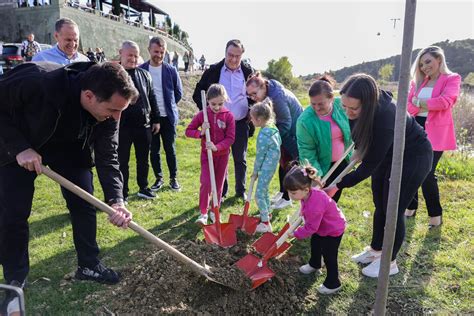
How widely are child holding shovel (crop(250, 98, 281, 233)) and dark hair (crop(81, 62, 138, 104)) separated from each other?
1.79 meters

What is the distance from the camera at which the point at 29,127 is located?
260 centimetres

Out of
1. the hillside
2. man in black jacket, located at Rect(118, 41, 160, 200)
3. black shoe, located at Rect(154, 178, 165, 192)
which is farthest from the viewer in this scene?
the hillside

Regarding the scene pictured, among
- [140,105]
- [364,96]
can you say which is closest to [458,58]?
[140,105]

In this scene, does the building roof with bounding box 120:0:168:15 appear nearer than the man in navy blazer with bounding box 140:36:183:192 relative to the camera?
No

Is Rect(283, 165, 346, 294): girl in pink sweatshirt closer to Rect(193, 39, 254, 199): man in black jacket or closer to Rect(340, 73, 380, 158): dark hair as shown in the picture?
Rect(340, 73, 380, 158): dark hair

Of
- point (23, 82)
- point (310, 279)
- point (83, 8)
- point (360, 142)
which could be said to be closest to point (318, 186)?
point (360, 142)

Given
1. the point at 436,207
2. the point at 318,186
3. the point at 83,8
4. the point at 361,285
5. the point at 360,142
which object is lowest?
the point at 361,285

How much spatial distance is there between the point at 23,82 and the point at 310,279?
2.73 meters

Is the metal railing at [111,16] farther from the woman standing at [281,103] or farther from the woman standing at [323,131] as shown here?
the woman standing at [323,131]

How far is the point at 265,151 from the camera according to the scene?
4055mm

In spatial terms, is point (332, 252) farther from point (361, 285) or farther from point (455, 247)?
point (455, 247)

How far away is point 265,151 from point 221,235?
1007mm

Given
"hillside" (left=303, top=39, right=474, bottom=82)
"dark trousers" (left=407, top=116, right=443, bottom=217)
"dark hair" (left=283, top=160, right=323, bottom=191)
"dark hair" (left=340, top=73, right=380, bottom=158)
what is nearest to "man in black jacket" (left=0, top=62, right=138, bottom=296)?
"dark hair" (left=283, top=160, right=323, bottom=191)

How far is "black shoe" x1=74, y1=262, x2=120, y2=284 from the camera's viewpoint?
321 centimetres
